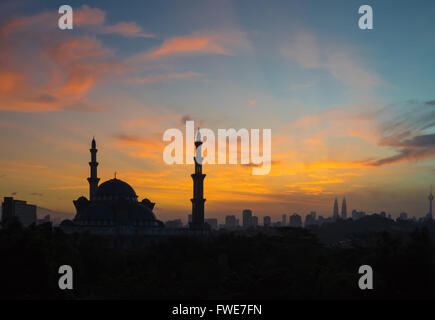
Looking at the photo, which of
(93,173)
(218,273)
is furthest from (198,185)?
(218,273)

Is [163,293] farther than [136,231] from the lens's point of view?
No

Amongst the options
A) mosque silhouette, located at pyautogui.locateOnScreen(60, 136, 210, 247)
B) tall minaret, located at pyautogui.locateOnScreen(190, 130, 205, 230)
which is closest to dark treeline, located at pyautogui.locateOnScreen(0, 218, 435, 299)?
mosque silhouette, located at pyautogui.locateOnScreen(60, 136, 210, 247)

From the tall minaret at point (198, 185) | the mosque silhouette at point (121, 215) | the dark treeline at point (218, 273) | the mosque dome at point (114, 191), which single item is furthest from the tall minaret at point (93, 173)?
the dark treeline at point (218, 273)

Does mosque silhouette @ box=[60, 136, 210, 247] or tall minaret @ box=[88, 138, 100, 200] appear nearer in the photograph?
mosque silhouette @ box=[60, 136, 210, 247]

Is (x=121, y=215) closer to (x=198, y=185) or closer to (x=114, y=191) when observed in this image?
(x=114, y=191)

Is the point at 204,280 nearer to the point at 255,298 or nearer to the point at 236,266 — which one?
the point at 255,298

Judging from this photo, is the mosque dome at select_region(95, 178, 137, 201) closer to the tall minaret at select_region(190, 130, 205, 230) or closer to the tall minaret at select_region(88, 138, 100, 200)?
the tall minaret at select_region(88, 138, 100, 200)
